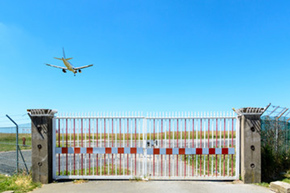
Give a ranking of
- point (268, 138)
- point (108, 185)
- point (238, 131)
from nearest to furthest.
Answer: point (108, 185), point (238, 131), point (268, 138)

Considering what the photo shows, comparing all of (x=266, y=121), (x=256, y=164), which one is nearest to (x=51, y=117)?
(x=256, y=164)

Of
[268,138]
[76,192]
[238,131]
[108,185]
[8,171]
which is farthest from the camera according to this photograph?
[8,171]

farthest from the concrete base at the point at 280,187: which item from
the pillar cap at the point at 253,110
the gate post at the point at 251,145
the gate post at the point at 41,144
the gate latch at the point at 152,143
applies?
the gate post at the point at 41,144

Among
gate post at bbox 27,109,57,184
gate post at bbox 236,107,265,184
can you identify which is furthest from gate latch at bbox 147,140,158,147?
gate post at bbox 27,109,57,184

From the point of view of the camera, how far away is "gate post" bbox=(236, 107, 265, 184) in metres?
6.61

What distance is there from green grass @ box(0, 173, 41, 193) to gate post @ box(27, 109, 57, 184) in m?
0.25

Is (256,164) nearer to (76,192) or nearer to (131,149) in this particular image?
(131,149)

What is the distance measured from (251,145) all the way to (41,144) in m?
6.96

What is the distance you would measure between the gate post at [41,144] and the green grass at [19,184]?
25cm

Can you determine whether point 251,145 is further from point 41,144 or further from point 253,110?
point 41,144

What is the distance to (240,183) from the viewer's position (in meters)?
6.63

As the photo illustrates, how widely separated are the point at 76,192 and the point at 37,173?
1.89 m

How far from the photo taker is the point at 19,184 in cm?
632

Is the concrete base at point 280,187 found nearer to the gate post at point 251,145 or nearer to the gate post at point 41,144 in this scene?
the gate post at point 251,145
